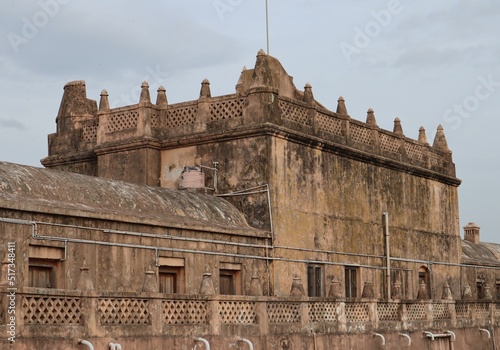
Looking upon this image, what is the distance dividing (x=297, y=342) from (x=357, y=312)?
3235 millimetres

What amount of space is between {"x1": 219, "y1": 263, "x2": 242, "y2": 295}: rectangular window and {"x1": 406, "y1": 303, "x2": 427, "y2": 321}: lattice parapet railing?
20.1 ft

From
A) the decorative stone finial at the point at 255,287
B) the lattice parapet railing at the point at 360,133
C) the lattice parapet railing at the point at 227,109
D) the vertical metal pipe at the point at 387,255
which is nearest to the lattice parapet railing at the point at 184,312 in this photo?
the decorative stone finial at the point at 255,287

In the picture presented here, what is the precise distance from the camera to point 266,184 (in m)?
25.9

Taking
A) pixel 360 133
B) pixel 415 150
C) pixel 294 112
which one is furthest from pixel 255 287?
pixel 415 150

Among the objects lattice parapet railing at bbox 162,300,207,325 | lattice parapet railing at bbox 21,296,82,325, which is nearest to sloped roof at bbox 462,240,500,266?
lattice parapet railing at bbox 162,300,207,325

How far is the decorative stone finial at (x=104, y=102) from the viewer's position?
95.0ft

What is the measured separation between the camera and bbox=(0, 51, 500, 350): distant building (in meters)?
19.2

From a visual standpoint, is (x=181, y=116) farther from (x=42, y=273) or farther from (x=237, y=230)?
(x=42, y=273)

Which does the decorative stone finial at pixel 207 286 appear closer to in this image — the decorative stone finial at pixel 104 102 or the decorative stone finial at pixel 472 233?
the decorative stone finial at pixel 104 102

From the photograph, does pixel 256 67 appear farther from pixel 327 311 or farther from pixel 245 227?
pixel 327 311

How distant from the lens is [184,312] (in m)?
20.1

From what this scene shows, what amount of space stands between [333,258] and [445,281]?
773 centimetres

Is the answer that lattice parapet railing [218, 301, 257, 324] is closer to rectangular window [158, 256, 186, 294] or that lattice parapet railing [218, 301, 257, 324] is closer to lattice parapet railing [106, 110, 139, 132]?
rectangular window [158, 256, 186, 294]

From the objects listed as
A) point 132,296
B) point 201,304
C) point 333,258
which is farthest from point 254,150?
point 132,296
